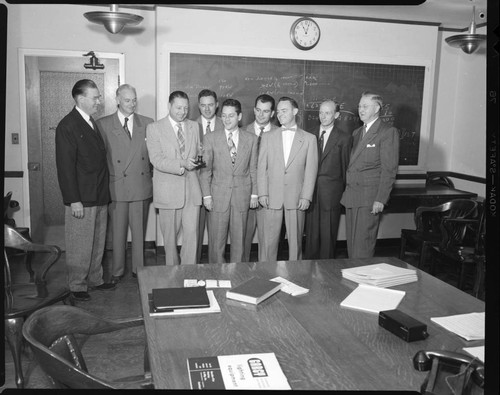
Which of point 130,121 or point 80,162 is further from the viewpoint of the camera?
point 130,121

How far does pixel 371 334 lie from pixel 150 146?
6.95 feet

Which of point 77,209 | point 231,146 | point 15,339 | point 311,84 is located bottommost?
point 15,339

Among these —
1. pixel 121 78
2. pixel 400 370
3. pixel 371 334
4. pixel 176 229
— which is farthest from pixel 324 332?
pixel 121 78

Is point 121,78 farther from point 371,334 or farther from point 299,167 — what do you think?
point 371,334

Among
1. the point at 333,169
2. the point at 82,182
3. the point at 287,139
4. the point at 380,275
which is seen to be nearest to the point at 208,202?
the point at 287,139

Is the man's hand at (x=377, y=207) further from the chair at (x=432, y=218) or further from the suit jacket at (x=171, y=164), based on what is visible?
the suit jacket at (x=171, y=164)

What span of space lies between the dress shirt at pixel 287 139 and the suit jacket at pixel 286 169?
3 cm

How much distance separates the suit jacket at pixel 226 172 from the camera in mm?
3137

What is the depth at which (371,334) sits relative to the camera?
1.25 m

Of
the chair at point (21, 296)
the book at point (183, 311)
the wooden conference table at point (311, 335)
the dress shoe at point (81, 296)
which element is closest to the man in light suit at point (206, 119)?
the dress shoe at point (81, 296)

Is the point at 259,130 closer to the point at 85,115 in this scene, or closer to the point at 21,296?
the point at 85,115

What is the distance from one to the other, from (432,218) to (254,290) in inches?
92.6

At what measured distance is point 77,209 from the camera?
9.16 ft

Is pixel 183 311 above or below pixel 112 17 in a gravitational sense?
below
